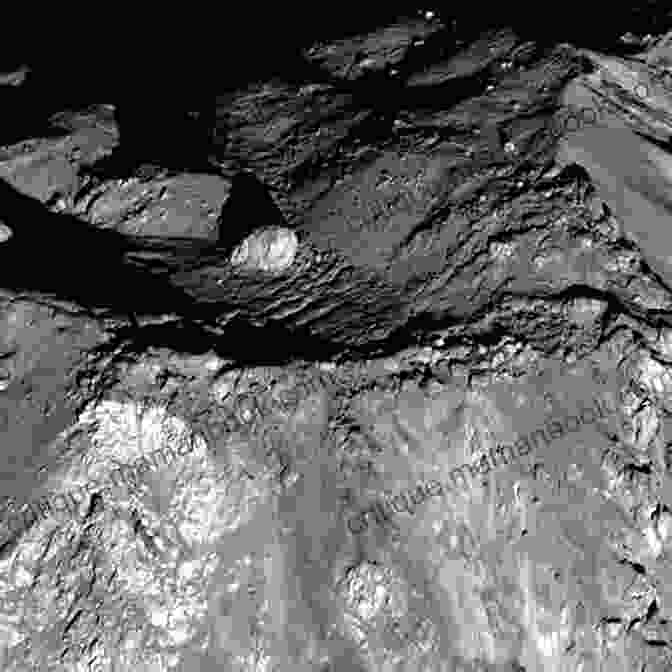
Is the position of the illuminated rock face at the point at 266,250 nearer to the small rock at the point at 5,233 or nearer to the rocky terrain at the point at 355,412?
the rocky terrain at the point at 355,412

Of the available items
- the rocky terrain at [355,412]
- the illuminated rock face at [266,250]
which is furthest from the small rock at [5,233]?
the illuminated rock face at [266,250]

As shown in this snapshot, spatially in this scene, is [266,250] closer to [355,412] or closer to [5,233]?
[355,412]

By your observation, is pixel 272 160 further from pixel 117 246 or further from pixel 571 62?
pixel 571 62

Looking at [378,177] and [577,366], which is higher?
[378,177]

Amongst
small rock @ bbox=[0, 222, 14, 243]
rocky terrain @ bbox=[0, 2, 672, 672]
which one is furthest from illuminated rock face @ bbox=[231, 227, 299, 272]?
small rock @ bbox=[0, 222, 14, 243]

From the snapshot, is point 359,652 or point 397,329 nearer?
point 359,652

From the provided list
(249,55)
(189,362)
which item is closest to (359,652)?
(189,362)

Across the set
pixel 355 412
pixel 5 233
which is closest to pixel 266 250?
pixel 355 412
